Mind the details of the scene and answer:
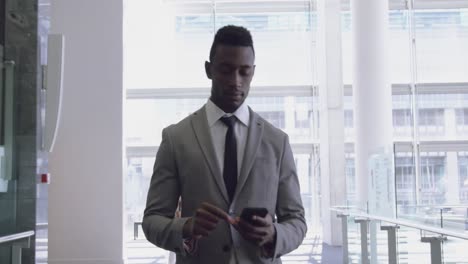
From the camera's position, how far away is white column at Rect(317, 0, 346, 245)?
1143 centimetres

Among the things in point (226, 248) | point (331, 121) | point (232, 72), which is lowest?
point (226, 248)

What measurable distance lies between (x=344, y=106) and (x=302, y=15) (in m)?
2.14

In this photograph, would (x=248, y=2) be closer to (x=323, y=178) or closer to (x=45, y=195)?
(x=323, y=178)

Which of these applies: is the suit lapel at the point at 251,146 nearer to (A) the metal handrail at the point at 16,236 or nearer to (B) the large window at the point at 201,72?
(A) the metal handrail at the point at 16,236

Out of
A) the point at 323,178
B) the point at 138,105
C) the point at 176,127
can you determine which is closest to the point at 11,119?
the point at 176,127

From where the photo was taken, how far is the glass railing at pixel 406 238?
3.28m

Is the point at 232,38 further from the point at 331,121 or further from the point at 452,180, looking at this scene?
the point at 452,180

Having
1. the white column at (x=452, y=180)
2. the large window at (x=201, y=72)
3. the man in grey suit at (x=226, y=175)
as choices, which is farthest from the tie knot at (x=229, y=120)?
the white column at (x=452, y=180)

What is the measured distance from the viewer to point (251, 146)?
1.49 meters

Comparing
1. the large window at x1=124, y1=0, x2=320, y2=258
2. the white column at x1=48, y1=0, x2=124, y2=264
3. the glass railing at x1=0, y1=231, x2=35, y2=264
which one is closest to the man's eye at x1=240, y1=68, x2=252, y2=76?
the glass railing at x1=0, y1=231, x2=35, y2=264

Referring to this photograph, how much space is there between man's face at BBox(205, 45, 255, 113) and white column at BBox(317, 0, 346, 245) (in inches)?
398

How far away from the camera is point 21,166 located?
376cm

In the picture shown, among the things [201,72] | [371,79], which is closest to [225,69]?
[371,79]

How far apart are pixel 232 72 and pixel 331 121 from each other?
33.8 feet
